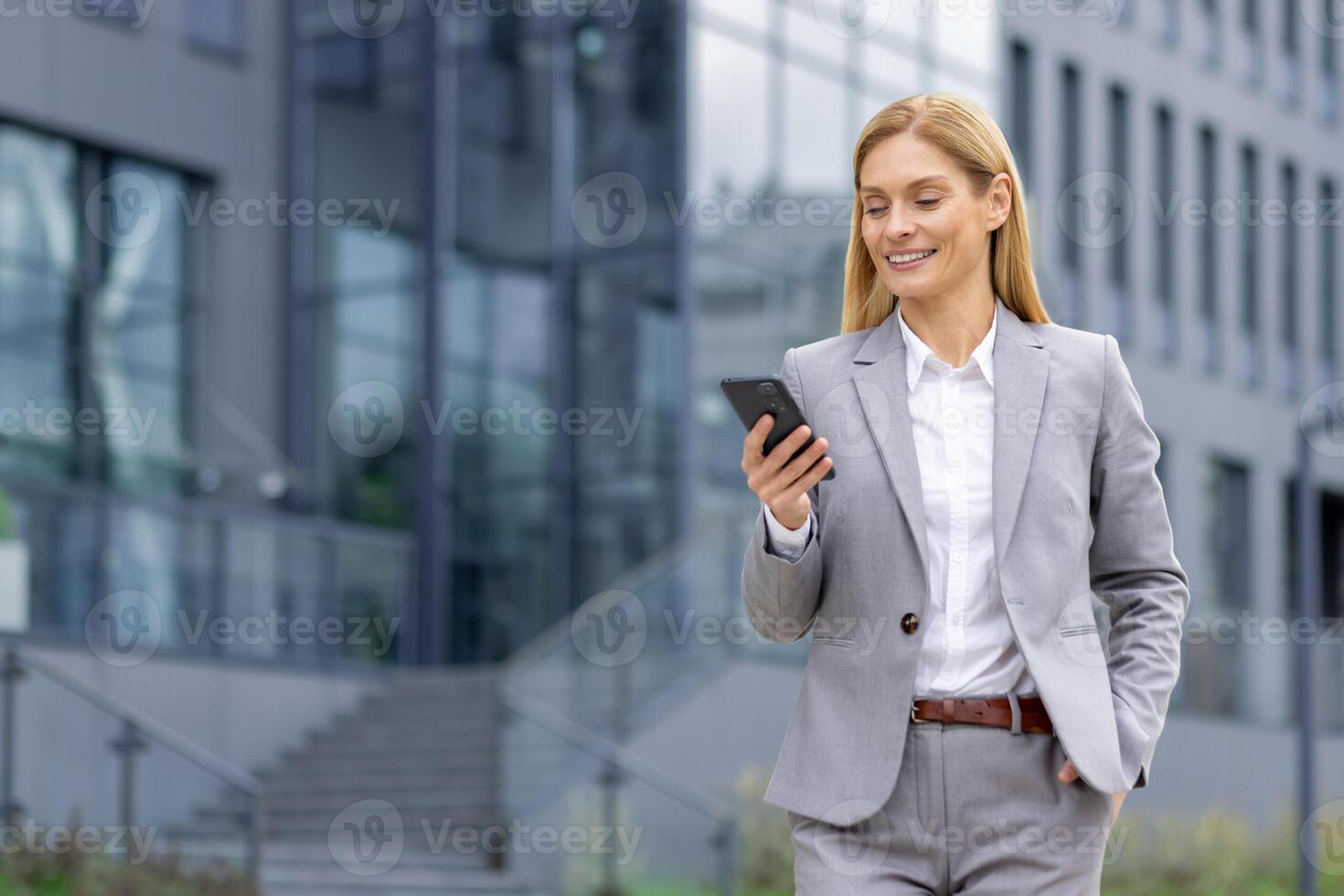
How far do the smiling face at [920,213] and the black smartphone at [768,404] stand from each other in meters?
0.38

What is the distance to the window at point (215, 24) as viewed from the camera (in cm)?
2119

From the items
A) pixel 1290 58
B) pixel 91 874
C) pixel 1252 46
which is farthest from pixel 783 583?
pixel 1290 58

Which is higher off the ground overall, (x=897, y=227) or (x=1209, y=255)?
(x=1209, y=255)

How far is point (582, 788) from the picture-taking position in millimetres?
14023

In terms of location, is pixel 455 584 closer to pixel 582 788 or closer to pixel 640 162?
pixel 640 162

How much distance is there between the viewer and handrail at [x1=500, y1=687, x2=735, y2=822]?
14.1 metres

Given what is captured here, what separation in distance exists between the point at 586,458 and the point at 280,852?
6.24 meters

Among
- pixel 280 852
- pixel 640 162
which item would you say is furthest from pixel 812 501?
pixel 640 162
